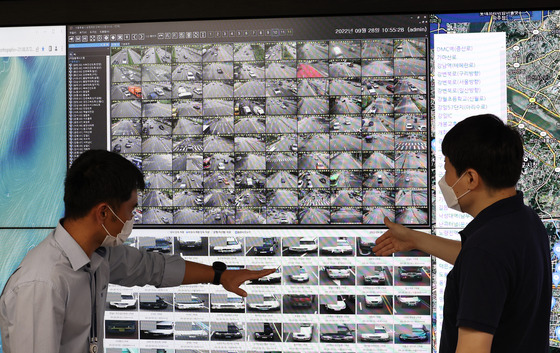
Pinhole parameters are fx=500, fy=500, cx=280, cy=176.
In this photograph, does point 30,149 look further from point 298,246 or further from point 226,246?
point 298,246

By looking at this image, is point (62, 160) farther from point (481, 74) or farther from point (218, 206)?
point (481, 74)

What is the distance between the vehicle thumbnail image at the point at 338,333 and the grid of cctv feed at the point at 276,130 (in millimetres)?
491

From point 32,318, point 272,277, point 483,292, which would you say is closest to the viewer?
point 483,292

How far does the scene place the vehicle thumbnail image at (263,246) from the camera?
7.80ft

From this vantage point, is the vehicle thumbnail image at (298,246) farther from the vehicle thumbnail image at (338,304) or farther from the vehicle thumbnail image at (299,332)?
the vehicle thumbnail image at (299,332)

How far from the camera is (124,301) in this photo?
2.45 meters

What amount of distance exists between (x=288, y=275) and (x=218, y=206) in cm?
47

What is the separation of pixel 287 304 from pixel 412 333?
59 centimetres

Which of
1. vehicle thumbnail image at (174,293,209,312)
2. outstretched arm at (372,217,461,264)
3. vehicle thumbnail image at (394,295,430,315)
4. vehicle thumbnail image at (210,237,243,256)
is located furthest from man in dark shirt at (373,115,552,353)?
vehicle thumbnail image at (174,293,209,312)

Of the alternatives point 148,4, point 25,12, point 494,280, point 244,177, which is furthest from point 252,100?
point 494,280

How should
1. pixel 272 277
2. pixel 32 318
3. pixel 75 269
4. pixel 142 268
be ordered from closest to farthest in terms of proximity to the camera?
1. pixel 32 318
2. pixel 75 269
3. pixel 142 268
4. pixel 272 277

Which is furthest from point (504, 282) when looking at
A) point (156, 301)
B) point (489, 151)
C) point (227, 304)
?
point (156, 301)

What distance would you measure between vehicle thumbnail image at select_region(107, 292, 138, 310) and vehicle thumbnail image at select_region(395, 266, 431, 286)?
127cm

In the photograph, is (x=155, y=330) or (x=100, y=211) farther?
(x=155, y=330)
